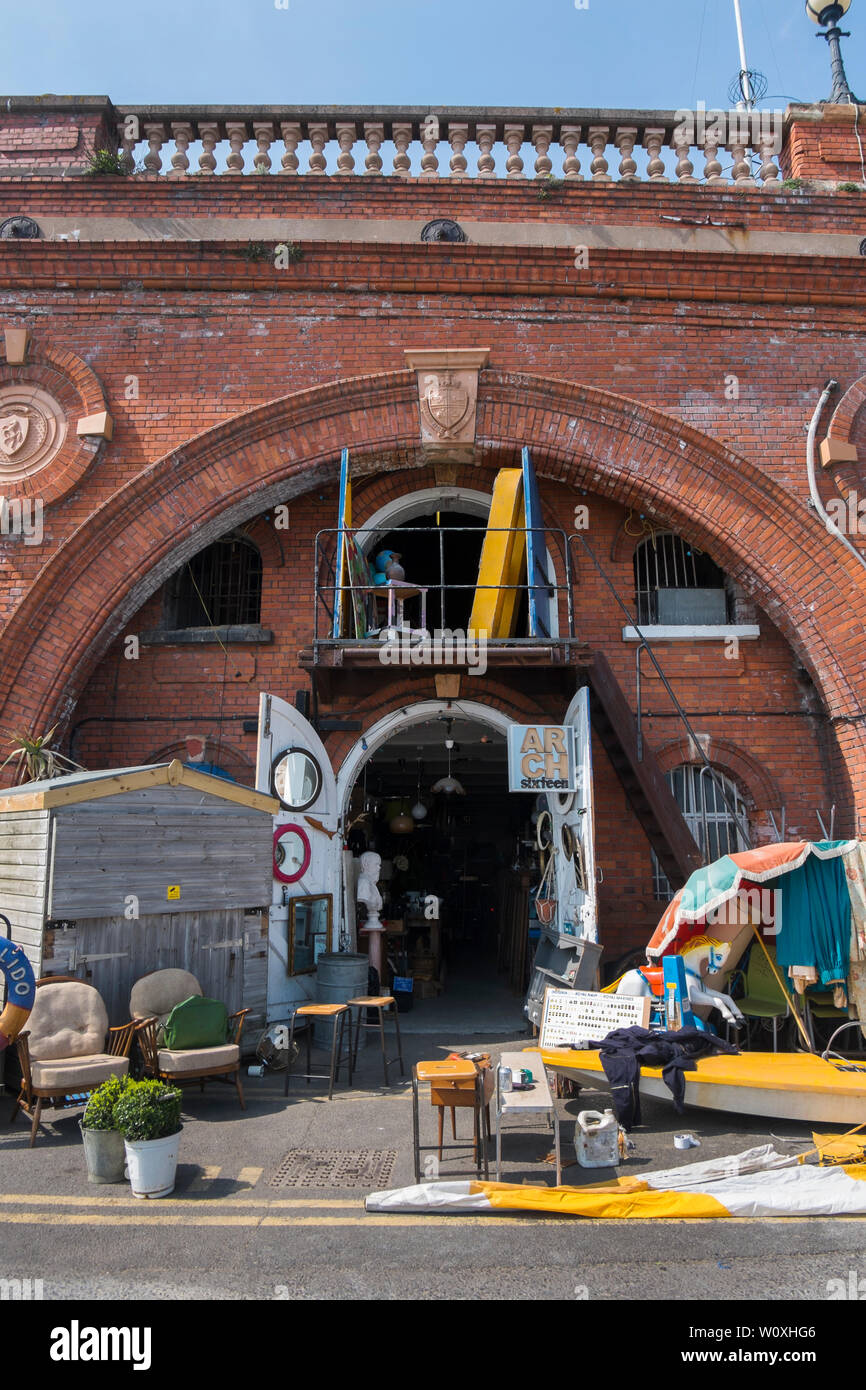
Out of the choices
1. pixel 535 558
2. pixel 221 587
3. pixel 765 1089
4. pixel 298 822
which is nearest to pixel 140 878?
pixel 298 822

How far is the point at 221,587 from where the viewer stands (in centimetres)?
1112

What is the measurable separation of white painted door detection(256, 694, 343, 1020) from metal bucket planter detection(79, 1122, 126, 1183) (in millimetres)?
3202

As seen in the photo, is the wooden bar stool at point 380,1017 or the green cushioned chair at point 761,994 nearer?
the wooden bar stool at point 380,1017

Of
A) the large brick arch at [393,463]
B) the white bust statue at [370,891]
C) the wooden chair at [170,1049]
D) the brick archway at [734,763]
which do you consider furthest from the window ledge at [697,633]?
the wooden chair at [170,1049]

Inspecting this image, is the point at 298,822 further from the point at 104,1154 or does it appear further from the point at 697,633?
the point at 697,633

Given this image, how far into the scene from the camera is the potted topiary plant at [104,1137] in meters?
5.33

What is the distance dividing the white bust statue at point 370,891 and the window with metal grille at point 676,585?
4.61 metres

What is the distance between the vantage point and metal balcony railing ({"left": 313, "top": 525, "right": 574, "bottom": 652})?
9.07 metres

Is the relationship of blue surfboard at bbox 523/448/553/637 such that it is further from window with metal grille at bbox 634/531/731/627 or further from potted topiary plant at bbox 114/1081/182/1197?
potted topiary plant at bbox 114/1081/182/1197

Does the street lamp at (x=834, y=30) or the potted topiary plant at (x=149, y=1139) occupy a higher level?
the street lamp at (x=834, y=30)

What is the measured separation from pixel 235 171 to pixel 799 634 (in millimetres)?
8733

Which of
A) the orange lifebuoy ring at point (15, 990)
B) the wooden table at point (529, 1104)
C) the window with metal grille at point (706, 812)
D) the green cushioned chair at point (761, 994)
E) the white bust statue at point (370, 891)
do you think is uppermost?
the window with metal grille at point (706, 812)

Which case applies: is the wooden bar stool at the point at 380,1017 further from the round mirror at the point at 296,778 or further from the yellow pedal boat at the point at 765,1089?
the round mirror at the point at 296,778
